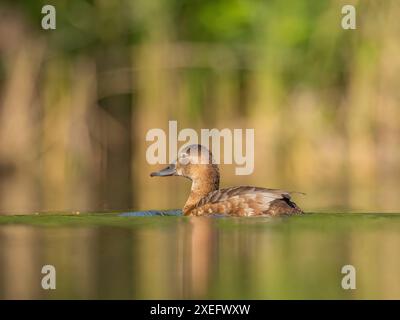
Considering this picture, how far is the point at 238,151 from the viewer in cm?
2086

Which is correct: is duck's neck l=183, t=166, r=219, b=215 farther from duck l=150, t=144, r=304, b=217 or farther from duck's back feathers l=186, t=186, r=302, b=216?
duck's back feathers l=186, t=186, r=302, b=216

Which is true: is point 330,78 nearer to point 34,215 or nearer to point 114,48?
point 114,48

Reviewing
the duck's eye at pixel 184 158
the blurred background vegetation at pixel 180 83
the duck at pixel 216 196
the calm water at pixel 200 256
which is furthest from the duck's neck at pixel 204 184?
the blurred background vegetation at pixel 180 83

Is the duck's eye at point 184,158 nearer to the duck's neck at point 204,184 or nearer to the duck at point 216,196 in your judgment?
the duck at point 216,196

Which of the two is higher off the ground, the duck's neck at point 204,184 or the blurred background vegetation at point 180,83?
the blurred background vegetation at point 180,83

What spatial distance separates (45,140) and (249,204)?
28.2ft

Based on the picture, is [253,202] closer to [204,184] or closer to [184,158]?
[204,184]

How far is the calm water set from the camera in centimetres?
810

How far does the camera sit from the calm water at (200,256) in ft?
26.6

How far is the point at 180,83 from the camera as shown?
69.0 feet

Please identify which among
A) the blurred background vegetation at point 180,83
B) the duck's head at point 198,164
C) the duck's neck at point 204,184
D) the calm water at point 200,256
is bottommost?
the calm water at point 200,256

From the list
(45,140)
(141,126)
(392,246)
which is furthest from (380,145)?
(392,246)

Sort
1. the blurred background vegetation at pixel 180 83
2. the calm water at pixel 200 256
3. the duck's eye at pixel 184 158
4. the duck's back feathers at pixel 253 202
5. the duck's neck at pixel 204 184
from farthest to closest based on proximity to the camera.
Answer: the blurred background vegetation at pixel 180 83, the duck's eye at pixel 184 158, the duck's neck at pixel 204 184, the duck's back feathers at pixel 253 202, the calm water at pixel 200 256

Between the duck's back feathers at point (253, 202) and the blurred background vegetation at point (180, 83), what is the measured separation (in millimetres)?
6484
